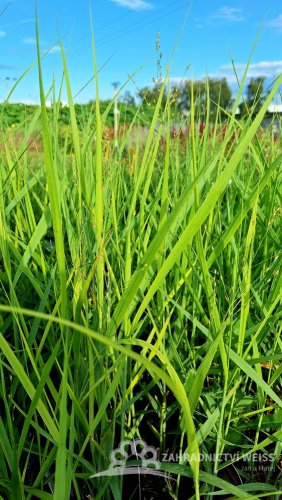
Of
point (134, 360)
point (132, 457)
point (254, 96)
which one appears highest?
point (254, 96)

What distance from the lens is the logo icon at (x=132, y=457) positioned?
1.88 feet

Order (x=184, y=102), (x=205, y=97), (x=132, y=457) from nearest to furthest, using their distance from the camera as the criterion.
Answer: (x=132, y=457)
(x=205, y=97)
(x=184, y=102)

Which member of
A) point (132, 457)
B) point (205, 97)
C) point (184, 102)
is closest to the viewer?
point (132, 457)

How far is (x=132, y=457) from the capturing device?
0.71m

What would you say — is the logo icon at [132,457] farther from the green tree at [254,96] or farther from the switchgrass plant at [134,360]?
the green tree at [254,96]

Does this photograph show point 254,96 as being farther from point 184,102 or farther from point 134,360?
point 184,102

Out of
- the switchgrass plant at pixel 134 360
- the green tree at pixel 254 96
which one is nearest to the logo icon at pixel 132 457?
the switchgrass plant at pixel 134 360

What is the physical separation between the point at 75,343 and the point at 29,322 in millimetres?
263

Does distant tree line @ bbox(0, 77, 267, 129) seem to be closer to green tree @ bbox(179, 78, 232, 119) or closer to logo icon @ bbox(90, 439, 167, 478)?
green tree @ bbox(179, 78, 232, 119)

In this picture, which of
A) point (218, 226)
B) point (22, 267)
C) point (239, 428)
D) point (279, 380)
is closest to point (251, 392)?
point (279, 380)

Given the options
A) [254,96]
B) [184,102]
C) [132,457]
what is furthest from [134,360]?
[184,102]

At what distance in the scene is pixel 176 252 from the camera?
0.51 meters

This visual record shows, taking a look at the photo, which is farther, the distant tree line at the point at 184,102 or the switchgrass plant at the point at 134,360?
the distant tree line at the point at 184,102

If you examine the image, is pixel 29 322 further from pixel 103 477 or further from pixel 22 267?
pixel 103 477
